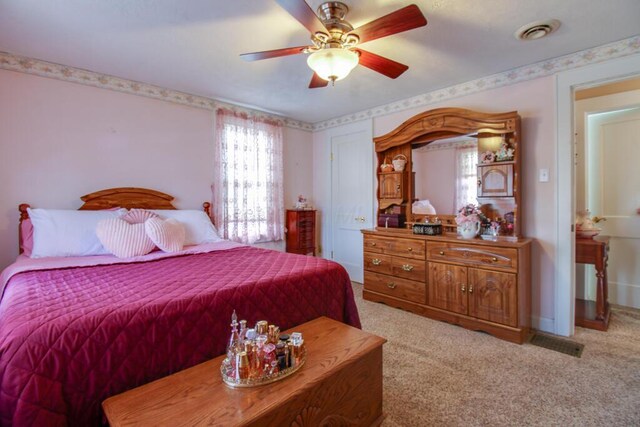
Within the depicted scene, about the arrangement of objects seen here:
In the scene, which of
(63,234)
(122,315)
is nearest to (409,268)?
(122,315)

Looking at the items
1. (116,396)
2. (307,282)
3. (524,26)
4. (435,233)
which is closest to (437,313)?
(435,233)

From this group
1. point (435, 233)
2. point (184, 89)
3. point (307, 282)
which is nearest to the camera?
point (307, 282)

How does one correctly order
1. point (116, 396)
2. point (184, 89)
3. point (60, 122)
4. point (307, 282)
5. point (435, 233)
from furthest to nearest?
point (184, 89), point (435, 233), point (60, 122), point (307, 282), point (116, 396)

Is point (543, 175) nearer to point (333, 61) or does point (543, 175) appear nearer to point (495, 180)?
point (495, 180)

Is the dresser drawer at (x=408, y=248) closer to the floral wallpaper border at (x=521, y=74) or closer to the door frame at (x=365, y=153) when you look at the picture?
the door frame at (x=365, y=153)

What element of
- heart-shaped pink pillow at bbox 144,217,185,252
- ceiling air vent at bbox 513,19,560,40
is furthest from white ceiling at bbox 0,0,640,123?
heart-shaped pink pillow at bbox 144,217,185,252

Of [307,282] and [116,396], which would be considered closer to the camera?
[116,396]

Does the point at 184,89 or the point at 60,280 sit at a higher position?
the point at 184,89

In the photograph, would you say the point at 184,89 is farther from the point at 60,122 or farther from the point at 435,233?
the point at 435,233

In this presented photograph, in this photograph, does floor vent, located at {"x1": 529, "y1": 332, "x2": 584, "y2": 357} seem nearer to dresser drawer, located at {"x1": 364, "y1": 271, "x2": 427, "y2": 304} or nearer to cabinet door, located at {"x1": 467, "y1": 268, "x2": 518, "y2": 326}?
cabinet door, located at {"x1": 467, "y1": 268, "x2": 518, "y2": 326}

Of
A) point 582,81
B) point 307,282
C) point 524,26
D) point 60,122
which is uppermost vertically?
point 524,26

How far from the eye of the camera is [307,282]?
1884 millimetres

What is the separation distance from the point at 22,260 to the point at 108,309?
5.26 ft

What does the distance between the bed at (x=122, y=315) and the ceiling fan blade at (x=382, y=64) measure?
55.1 inches
